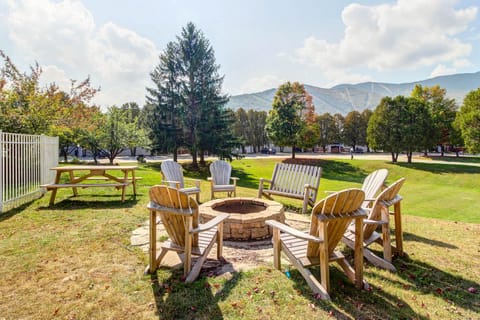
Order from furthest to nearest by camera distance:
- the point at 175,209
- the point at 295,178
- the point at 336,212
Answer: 1. the point at 295,178
2. the point at 175,209
3. the point at 336,212

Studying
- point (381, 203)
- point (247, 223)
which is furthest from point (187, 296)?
point (381, 203)

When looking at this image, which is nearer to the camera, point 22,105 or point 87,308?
point 87,308

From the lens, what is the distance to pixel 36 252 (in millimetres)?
3166

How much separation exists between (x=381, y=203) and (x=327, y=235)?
103 centimetres

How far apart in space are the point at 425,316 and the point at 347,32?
9346 mm

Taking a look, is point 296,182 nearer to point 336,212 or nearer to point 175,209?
point 336,212

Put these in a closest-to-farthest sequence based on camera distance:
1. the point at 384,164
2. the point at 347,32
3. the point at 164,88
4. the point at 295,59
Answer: the point at 347,32 → the point at 295,59 → the point at 164,88 → the point at 384,164

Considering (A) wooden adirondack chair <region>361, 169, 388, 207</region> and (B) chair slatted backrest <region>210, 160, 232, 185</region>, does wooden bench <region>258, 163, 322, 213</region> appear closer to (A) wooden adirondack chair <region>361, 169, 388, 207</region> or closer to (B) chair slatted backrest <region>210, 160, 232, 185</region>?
(B) chair slatted backrest <region>210, 160, 232, 185</region>

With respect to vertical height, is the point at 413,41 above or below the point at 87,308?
above

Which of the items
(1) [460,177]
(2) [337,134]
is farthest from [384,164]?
(2) [337,134]

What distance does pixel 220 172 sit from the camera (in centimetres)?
666

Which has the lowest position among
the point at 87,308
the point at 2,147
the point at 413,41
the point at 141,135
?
the point at 87,308

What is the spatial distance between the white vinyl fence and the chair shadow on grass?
4.61 metres

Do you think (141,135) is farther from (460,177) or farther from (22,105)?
(460,177)
